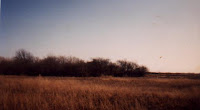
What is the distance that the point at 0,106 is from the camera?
5160 millimetres

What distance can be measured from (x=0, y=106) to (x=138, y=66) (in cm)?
4359

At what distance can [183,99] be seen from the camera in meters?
6.70

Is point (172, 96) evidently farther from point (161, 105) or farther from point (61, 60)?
point (61, 60)

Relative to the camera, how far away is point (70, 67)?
125 feet

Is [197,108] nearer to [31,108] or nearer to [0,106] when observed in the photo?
[31,108]

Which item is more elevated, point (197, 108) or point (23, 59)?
point (23, 59)

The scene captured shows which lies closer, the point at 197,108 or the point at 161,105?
the point at 197,108

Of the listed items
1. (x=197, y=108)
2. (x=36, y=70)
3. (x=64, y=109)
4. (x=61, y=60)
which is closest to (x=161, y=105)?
(x=197, y=108)

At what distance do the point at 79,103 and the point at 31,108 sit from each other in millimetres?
1789

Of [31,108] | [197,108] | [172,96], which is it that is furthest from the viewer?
[172,96]

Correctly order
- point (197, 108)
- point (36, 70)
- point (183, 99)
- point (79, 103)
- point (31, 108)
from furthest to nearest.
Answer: point (36, 70) < point (183, 99) < point (79, 103) < point (197, 108) < point (31, 108)

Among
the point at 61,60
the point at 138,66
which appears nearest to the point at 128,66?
the point at 138,66

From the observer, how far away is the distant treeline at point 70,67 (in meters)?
36.6

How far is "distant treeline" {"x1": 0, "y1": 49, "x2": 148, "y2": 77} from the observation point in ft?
120
